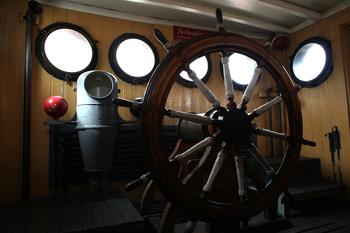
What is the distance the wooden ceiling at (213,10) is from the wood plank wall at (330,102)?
0.47ft

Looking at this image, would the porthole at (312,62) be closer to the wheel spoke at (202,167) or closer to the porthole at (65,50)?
the wheel spoke at (202,167)

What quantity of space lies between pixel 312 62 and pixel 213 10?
4.70ft

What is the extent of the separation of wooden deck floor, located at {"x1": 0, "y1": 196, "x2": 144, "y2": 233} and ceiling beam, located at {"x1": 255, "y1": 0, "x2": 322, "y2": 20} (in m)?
2.33

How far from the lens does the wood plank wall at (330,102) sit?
8.65 feet

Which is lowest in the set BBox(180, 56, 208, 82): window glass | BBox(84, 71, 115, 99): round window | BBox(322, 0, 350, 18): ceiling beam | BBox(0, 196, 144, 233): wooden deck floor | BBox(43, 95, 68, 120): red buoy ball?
BBox(0, 196, 144, 233): wooden deck floor

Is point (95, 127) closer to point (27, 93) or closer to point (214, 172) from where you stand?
point (27, 93)

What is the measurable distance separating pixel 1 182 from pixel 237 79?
2.74 m

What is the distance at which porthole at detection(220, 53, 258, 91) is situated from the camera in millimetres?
3096

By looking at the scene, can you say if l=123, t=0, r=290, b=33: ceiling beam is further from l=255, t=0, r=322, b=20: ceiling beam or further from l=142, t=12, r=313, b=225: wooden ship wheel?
l=142, t=12, r=313, b=225: wooden ship wheel

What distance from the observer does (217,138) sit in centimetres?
122

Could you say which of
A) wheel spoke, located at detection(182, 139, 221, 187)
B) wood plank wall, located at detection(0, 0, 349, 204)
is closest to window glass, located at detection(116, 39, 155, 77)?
wood plank wall, located at detection(0, 0, 349, 204)

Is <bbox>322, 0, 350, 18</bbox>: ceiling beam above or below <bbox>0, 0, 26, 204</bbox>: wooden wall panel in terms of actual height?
above

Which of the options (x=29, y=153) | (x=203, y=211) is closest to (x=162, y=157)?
(x=203, y=211)

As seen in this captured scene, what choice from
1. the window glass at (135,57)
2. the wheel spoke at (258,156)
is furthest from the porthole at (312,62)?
the wheel spoke at (258,156)
